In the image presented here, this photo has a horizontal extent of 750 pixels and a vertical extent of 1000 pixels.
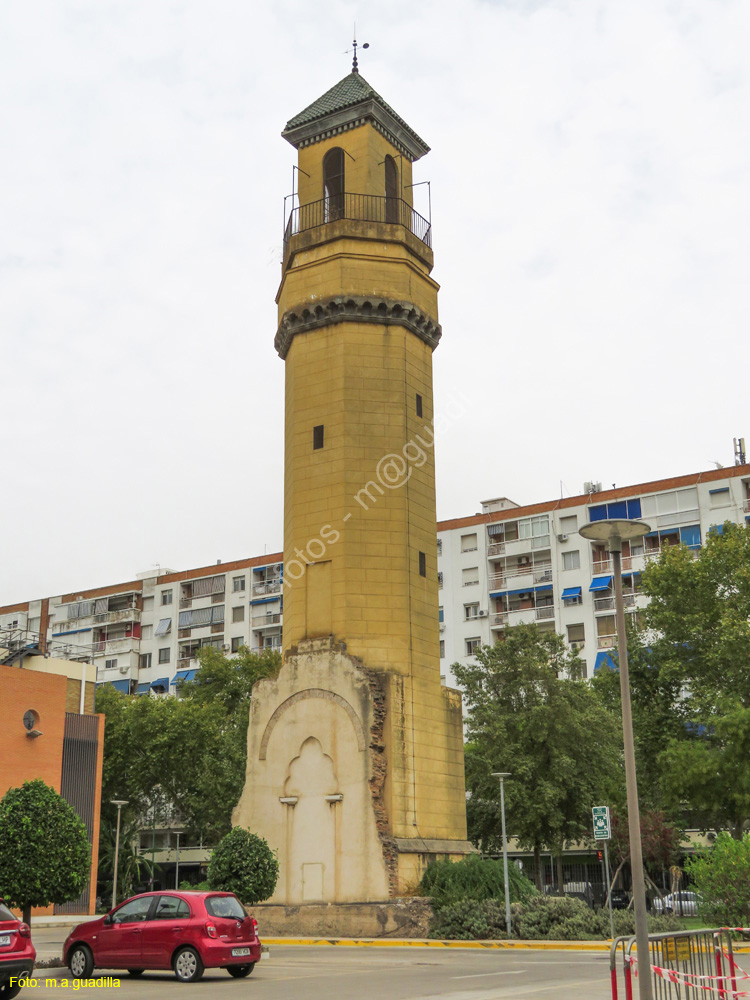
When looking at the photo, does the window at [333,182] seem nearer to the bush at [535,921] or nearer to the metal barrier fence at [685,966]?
the bush at [535,921]

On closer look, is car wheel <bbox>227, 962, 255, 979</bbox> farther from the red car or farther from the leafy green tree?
the leafy green tree

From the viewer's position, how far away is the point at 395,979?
16.7m

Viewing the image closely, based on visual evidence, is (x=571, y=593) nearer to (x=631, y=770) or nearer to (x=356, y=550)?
(x=356, y=550)

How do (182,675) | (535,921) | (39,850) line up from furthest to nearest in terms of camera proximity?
(182,675), (535,921), (39,850)

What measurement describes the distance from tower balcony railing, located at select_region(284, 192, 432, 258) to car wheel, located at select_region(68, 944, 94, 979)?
2328 cm

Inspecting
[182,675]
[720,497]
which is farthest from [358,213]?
[182,675]

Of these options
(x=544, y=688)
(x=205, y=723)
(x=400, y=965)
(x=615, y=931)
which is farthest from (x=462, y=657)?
(x=400, y=965)

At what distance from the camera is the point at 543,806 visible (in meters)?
36.6

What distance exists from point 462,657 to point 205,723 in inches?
803

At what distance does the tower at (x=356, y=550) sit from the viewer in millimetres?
28406

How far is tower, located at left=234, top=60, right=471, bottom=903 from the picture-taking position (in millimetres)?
28406

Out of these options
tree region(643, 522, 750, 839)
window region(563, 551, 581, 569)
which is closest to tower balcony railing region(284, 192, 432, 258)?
tree region(643, 522, 750, 839)

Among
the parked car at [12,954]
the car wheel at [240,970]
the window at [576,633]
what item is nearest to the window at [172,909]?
the car wheel at [240,970]

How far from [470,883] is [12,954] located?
1597 centimetres
